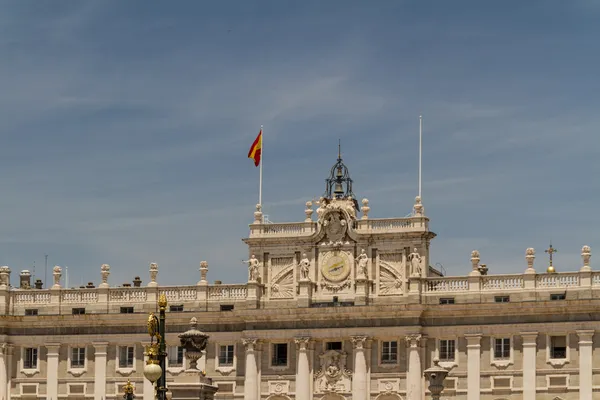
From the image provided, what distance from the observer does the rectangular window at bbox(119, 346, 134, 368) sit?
124 meters

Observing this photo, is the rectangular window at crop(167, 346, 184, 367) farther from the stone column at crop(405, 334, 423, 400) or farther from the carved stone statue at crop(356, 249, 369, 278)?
the stone column at crop(405, 334, 423, 400)

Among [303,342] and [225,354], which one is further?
[225,354]

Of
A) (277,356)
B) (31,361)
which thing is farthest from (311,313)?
(31,361)

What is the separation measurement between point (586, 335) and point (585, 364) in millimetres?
1988

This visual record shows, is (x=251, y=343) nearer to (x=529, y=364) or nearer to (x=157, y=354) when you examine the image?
(x=529, y=364)

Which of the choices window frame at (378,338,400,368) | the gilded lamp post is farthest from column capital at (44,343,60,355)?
the gilded lamp post

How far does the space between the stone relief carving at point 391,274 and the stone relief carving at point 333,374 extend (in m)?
5.62

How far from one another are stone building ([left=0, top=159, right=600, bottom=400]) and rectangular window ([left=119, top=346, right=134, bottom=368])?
89 mm

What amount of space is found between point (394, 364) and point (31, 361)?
1117 inches

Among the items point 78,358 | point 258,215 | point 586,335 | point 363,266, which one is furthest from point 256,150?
point 586,335

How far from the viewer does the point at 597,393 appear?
112188mm

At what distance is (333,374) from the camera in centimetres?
11894

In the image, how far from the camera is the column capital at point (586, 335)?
113 metres

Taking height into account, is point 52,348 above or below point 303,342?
below
